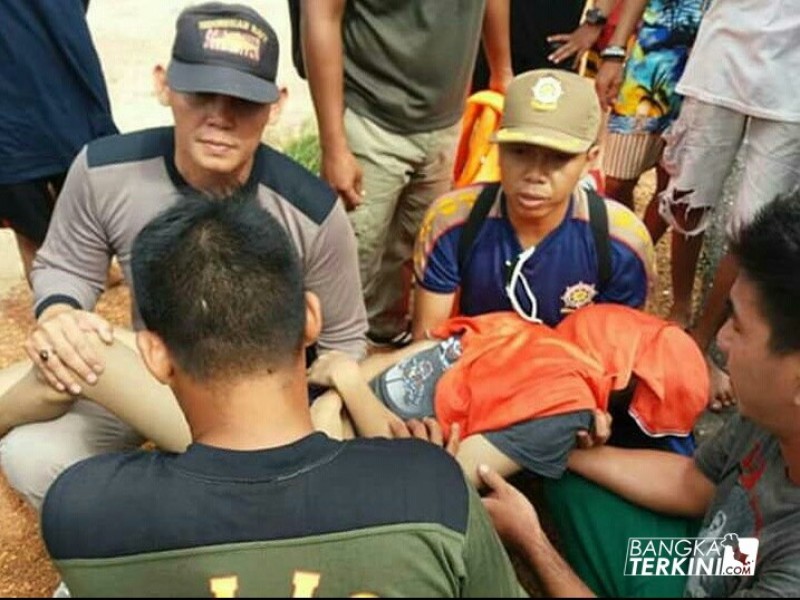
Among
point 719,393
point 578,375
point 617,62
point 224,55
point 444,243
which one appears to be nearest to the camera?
point 224,55

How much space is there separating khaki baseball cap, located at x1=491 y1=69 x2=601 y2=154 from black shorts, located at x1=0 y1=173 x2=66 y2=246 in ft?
5.48

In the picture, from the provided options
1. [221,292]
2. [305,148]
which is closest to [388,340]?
[305,148]

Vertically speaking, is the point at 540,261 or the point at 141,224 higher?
the point at 141,224

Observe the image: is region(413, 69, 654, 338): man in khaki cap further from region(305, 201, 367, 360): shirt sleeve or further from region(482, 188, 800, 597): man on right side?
region(482, 188, 800, 597): man on right side

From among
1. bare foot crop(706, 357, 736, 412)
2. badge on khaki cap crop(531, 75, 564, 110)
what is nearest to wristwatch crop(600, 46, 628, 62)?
badge on khaki cap crop(531, 75, 564, 110)

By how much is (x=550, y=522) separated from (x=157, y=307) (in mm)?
1784

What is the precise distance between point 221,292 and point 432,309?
1.49m

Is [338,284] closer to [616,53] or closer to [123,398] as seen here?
[123,398]

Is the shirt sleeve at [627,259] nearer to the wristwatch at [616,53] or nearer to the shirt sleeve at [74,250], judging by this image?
the wristwatch at [616,53]

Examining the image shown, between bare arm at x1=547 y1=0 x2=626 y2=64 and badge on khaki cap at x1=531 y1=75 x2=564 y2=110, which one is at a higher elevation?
badge on khaki cap at x1=531 y1=75 x2=564 y2=110

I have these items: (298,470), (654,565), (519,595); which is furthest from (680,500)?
(298,470)

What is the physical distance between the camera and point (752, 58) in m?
3.32

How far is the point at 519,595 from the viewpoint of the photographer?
162cm

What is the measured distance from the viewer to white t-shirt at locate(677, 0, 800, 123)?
323 cm
